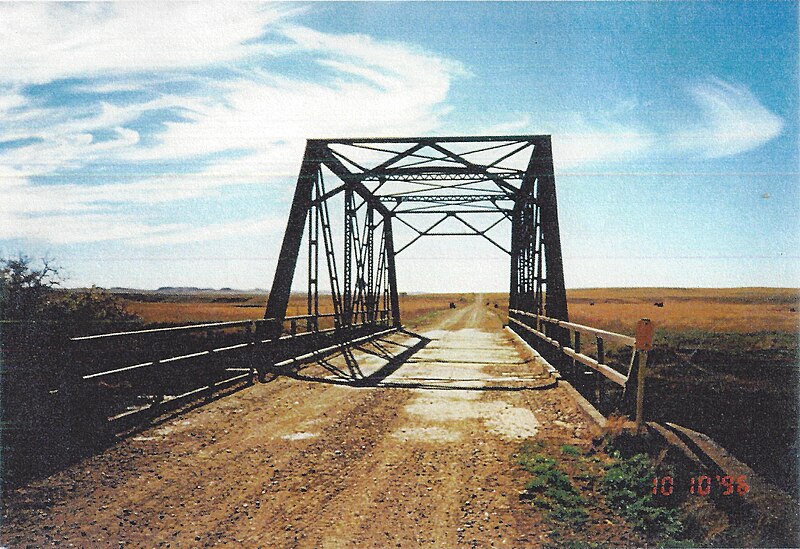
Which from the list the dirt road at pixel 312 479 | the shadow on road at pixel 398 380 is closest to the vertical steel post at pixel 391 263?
the shadow on road at pixel 398 380

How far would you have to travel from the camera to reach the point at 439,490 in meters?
4.69

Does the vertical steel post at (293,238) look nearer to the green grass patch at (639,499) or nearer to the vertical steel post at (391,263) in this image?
the green grass patch at (639,499)

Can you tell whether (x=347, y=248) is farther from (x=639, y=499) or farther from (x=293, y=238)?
(x=639, y=499)

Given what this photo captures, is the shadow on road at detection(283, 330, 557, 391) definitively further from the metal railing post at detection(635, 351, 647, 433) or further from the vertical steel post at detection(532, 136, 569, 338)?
the metal railing post at detection(635, 351, 647, 433)

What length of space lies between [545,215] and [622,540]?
34.9 ft

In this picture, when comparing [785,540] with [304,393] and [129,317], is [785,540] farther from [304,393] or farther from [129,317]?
[129,317]

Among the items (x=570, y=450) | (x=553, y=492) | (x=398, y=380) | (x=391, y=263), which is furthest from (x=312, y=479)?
(x=391, y=263)

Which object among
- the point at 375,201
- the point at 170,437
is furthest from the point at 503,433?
the point at 375,201

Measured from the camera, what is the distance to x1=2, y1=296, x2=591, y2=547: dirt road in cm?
387
